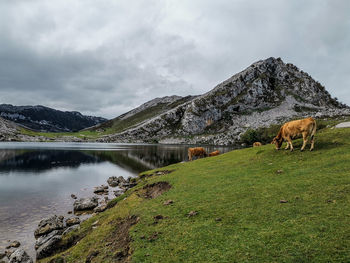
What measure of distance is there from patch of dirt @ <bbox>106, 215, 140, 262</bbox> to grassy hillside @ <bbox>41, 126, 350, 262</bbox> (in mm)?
52

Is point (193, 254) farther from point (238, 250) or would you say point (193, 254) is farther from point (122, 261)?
point (122, 261)

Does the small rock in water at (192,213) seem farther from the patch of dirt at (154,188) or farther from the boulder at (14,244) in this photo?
the boulder at (14,244)

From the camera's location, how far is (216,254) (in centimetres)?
770

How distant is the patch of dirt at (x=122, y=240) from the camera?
9.23 metres

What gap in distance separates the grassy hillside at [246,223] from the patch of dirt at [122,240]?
5cm

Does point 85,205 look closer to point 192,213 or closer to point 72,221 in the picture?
point 72,221

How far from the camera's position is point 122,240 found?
35.4ft

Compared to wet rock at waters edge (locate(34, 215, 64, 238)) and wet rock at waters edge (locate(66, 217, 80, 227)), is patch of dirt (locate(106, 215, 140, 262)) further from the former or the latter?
wet rock at waters edge (locate(66, 217, 80, 227))

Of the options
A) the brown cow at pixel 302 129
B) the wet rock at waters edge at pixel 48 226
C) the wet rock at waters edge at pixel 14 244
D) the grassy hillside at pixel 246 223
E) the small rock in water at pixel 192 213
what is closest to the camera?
the grassy hillside at pixel 246 223

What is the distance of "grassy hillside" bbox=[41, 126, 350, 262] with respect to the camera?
743 centimetres

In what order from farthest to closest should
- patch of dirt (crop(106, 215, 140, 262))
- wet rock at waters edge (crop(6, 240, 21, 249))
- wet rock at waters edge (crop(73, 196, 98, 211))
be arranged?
1. wet rock at waters edge (crop(73, 196, 98, 211))
2. wet rock at waters edge (crop(6, 240, 21, 249))
3. patch of dirt (crop(106, 215, 140, 262))

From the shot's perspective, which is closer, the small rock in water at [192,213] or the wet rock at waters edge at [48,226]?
the small rock in water at [192,213]

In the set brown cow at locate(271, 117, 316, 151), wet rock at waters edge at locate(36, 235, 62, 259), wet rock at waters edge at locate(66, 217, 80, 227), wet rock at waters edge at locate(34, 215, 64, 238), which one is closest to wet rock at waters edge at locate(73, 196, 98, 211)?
wet rock at waters edge at locate(66, 217, 80, 227)

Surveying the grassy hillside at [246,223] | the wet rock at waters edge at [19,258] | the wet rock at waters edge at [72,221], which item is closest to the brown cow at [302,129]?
the grassy hillside at [246,223]
